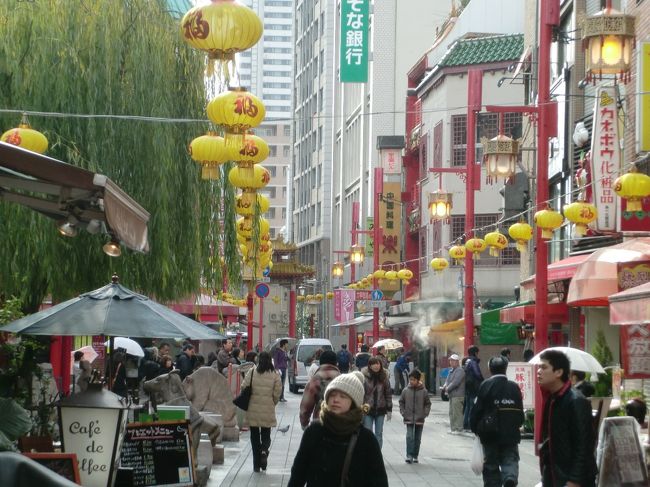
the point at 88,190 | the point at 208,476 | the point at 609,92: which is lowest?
the point at 208,476

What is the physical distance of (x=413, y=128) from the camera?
63188mm

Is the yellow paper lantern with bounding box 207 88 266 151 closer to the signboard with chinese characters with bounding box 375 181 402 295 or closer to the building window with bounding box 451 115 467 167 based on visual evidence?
the building window with bounding box 451 115 467 167

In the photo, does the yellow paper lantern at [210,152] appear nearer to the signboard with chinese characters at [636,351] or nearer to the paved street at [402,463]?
the paved street at [402,463]

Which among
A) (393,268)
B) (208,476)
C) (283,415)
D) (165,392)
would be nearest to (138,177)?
(165,392)

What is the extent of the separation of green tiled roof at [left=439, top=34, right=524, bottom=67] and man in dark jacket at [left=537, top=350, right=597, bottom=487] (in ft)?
133

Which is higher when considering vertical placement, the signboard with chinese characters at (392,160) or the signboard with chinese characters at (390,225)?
the signboard with chinese characters at (392,160)

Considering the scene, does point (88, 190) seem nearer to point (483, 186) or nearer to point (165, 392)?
point (165, 392)

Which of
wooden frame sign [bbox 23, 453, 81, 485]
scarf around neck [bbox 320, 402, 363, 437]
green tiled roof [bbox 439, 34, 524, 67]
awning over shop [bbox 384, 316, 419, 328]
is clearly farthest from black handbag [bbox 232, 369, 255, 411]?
awning over shop [bbox 384, 316, 419, 328]

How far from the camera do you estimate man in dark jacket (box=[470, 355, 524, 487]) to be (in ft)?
48.0

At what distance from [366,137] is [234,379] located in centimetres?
4938

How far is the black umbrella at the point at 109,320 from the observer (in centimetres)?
1377

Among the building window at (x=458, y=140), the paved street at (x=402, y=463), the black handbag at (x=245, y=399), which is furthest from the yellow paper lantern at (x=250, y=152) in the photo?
the building window at (x=458, y=140)

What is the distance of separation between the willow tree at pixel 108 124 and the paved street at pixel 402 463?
9.70 feet

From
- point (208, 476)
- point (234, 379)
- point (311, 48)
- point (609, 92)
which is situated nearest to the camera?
point (208, 476)
